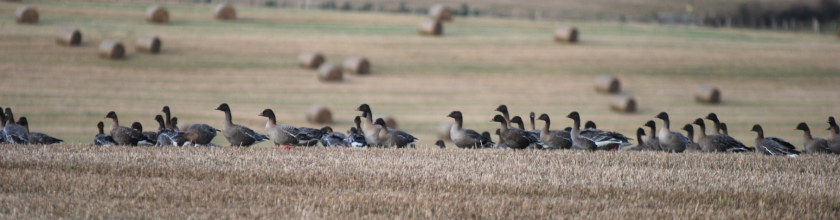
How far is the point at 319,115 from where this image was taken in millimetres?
24703

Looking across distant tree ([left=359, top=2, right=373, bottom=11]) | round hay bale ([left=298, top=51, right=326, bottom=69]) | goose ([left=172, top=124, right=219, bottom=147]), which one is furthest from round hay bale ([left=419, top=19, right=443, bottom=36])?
goose ([left=172, top=124, right=219, bottom=147])

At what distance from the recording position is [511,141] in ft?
49.2

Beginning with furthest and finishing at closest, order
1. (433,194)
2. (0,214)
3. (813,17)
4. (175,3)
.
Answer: (813,17), (175,3), (433,194), (0,214)

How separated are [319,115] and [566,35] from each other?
16862 millimetres

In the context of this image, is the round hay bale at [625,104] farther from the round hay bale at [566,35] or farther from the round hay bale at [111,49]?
the round hay bale at [111,49]

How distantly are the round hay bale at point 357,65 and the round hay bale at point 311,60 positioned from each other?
3.46 ft

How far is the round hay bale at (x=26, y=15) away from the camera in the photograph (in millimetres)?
33906

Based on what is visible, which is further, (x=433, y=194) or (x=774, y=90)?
(x=774, y=90)

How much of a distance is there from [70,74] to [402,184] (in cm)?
2187

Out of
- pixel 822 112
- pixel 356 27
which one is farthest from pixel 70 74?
pixel 822 112

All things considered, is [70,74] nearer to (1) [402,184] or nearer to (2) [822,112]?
(1) [402,184]

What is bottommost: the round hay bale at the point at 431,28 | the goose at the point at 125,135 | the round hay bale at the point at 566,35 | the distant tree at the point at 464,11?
the goose at the point at 125,135

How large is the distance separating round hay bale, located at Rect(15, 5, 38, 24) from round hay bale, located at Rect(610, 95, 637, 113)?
2427cm

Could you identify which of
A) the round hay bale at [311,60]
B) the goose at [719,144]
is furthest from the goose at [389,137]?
the round hay bale at [311,60]
